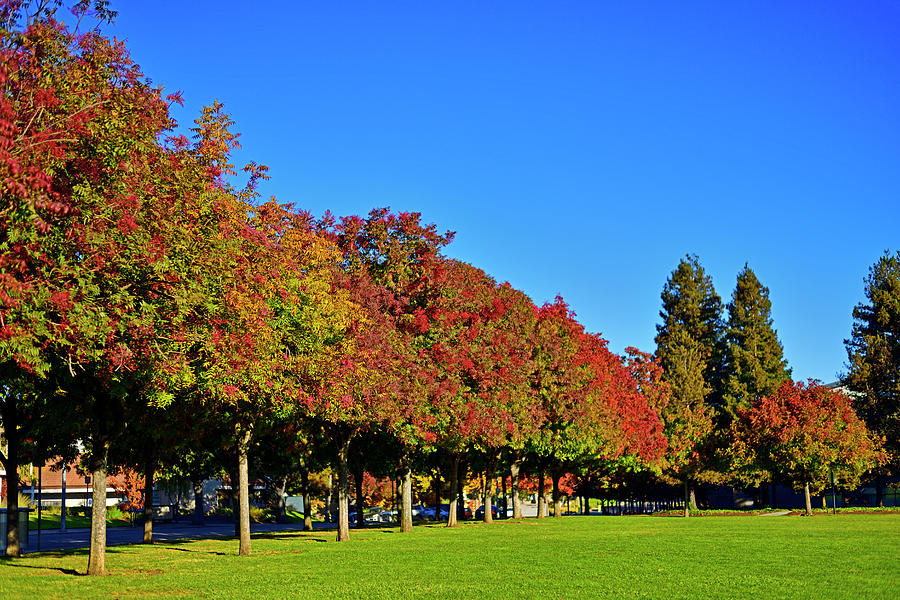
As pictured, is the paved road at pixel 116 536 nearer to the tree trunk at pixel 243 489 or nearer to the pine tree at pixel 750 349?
the tree trunk at pixel 243 489

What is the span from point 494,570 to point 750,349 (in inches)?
3191

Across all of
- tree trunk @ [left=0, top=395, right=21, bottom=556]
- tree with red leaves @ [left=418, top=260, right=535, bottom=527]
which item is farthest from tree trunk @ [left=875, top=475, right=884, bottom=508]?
tree trunk @ [left=0, top=395, right=21, bottom=556]

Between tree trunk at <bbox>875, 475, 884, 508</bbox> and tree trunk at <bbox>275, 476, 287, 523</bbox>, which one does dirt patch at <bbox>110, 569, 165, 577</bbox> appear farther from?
tree trunk at <bbox>875, 475, 884, 508</bbox>

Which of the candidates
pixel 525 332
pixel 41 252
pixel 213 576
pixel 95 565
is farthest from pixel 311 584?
pixel 525 332

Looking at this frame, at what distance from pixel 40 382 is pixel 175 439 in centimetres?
1064

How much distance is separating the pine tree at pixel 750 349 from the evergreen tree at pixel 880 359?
27.7 ft

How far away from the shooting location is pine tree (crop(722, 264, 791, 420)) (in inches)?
3642

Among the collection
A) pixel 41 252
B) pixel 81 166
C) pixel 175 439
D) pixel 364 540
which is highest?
pixel 81 166

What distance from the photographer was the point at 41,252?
16516mm

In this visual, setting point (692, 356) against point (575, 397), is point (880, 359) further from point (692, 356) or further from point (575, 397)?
point (575, 397)

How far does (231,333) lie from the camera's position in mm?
23062

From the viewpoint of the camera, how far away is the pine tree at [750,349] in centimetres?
9250

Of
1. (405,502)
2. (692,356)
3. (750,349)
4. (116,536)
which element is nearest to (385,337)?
(405,502)

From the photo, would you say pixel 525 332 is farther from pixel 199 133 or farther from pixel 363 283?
pixel 199 133
